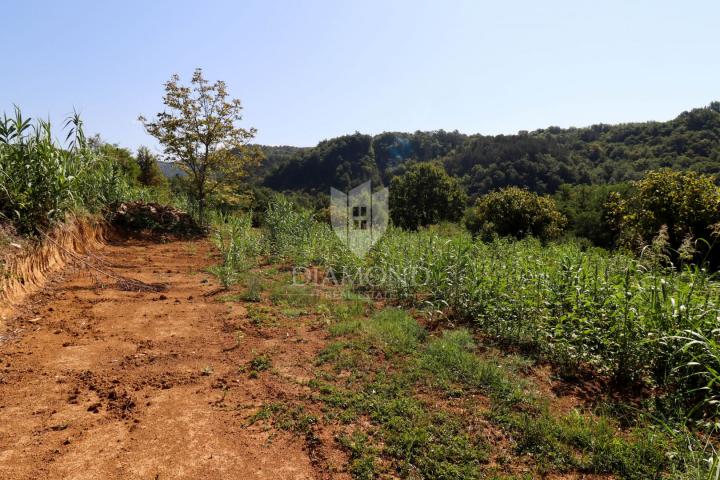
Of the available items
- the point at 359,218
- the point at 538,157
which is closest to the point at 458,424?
the point at 359,218

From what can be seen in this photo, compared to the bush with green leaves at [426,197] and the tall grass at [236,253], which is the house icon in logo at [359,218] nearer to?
the tall grass at [236,253]

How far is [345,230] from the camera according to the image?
8586mm

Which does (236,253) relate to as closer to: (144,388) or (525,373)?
(144,388)

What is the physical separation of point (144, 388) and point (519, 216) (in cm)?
1347

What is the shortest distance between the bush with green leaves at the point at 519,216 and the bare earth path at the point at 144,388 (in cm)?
1122

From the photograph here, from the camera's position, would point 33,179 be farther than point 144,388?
Yes

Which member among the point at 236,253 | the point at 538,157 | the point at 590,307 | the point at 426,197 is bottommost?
the point at 590,307

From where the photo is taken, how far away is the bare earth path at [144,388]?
2111mm

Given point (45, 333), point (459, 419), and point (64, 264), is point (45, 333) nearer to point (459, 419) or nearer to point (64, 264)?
point (64, 264)

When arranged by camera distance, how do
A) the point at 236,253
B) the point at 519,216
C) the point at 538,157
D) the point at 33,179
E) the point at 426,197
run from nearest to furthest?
the point at 33,179 < the point at 236,253 < the point at 519,216 < the point at 426,197 < the point at 538,157

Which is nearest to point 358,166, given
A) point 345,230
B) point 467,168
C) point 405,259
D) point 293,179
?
point 293,179

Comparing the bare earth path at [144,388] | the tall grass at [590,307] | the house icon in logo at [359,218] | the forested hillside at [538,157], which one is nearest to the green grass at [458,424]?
the bare earth path at [144,388]

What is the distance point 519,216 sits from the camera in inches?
544

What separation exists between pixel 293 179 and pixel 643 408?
148 feet
